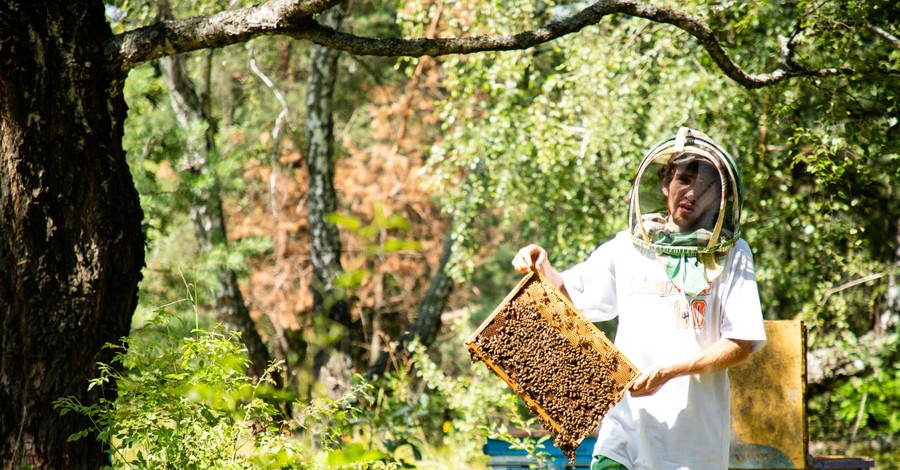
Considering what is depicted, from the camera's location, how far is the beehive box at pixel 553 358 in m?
2.71

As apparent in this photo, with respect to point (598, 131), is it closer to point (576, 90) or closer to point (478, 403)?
point (576, 90)

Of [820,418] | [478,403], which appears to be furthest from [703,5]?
[820,418]

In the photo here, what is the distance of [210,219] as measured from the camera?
24.0 ft

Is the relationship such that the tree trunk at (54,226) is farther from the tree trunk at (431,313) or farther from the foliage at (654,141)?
the tree trunk at (431,313)

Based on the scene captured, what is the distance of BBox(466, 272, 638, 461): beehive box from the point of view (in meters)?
2.71

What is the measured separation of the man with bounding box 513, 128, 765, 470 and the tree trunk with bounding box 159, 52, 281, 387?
4781 millimetres

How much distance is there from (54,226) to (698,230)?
89.8 inches

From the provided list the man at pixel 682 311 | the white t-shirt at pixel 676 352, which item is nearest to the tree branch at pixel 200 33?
the man at pixel 682 311

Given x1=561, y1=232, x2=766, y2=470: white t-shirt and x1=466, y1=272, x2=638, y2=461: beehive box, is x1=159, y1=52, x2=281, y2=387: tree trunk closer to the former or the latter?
x1=466, y1=272, x2=638, y2=461: beehive box

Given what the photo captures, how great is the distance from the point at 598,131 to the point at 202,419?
178 inches

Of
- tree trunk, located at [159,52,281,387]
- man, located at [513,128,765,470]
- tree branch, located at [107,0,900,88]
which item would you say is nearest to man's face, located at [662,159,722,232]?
man, located at [513,128,765,470]

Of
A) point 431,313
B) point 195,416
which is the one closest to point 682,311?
point 195,416

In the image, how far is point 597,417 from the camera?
2717mm

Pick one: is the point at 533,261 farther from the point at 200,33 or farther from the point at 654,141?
the point at 654,141
